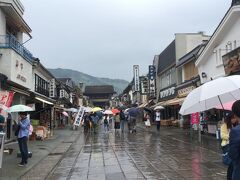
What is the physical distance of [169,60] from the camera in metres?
47.5

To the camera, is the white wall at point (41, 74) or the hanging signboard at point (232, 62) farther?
the white wall at point (41, 74)

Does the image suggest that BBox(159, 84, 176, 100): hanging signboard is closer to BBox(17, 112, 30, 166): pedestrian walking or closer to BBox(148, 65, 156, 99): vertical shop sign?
BBox(148, 65, 156, 99): vertical shop sign

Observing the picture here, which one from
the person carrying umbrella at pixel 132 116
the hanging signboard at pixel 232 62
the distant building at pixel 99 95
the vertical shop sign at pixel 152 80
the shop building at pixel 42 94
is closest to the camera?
the hanging signboard at pixel 232 62

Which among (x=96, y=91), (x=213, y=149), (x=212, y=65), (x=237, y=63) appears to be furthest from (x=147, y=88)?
(x=96, y=91)

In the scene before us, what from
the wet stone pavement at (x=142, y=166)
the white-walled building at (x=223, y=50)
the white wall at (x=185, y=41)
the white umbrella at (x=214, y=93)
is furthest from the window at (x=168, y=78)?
the white umbrella at (x=214, y=93)

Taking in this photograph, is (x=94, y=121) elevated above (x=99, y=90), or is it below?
below

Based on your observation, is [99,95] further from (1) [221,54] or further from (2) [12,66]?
(2) [12,66]

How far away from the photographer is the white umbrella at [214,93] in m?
8.95

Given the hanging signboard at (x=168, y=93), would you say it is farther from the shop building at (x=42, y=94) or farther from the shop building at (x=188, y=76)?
the shop building at (x=42, y=94)

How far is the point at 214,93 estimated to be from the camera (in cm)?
918

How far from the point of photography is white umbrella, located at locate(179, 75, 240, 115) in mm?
8953

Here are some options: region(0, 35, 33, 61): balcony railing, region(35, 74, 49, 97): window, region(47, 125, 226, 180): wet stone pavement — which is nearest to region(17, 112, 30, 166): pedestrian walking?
region(47, 125, 226, 180): wet stone pavement

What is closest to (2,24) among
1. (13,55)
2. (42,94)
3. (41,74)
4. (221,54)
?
(13,55)

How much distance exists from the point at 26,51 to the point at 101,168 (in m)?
16.1
